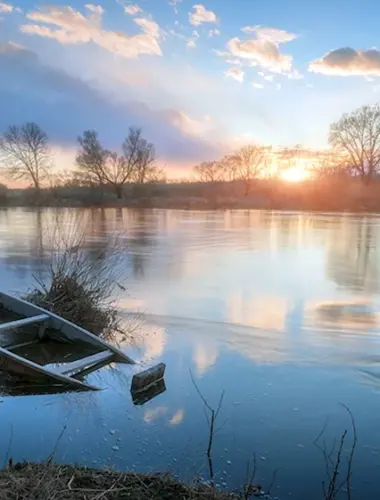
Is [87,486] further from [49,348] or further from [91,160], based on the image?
[91,160]

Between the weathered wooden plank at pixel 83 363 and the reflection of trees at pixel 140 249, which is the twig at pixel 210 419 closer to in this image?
the weathered wooden plank at pixel 83 363

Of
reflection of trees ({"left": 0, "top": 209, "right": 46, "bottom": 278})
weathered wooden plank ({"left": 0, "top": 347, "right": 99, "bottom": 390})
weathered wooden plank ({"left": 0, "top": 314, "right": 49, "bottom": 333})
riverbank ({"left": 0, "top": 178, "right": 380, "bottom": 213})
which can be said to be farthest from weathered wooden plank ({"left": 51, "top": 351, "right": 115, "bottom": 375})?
riverbank ({"left": 0, "top": 178, "right": 380, "bottom": 213})

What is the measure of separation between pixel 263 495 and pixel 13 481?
1.75 metres

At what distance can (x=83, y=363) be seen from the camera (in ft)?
17.5

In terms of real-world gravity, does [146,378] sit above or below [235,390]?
above

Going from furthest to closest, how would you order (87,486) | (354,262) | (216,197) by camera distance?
(216,197), (354,262), (87,486)

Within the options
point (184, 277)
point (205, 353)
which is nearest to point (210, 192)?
point (184, 277)

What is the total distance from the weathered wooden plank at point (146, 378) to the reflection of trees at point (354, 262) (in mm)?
6355

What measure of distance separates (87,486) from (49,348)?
3601 mm

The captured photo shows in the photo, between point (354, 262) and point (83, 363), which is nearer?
point (83, 363)

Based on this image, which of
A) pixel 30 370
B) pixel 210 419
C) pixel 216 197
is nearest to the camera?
pixel 210 419

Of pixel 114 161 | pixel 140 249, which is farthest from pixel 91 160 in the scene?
pixel 140 249

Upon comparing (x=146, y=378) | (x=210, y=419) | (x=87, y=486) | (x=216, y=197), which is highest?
(x=216, y=197)

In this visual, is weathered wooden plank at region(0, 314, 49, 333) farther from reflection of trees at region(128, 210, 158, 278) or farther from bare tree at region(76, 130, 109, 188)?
bare tree at region(76, 130, 109, 188)
